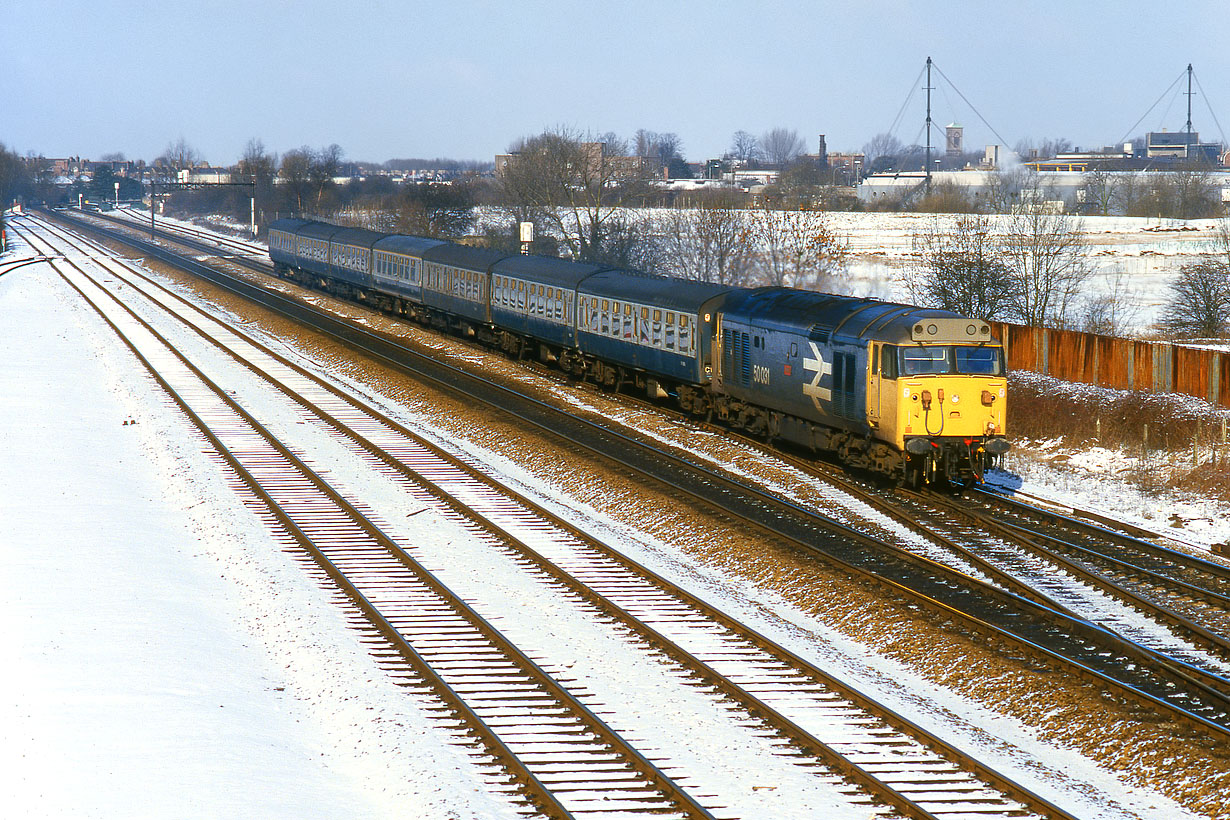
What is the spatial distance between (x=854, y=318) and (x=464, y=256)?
85.7ft

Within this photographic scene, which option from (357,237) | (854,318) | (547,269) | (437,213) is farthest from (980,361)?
(437,213)

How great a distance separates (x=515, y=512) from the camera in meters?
21.7

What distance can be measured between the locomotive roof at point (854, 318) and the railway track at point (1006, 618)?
370 centimetres

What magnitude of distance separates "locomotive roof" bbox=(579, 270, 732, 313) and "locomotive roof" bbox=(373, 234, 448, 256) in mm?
16887

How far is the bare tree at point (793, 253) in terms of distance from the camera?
57656 millimetres

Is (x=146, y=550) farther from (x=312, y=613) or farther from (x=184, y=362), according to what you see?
(x=184, y=362)

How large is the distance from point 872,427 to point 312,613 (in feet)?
36.7

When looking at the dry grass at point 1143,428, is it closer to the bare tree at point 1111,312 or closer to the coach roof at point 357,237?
the bare tree at point 1111,312

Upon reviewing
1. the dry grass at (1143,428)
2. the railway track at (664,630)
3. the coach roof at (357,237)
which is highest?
the coach roof at (357,237)

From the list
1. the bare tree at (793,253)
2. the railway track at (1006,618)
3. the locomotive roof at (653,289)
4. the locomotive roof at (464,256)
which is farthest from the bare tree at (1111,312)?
the railway track at (1006,618)

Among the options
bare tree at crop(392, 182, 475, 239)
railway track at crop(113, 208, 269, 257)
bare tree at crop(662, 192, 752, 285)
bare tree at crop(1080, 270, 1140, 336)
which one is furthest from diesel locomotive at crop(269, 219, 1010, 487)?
railway track at crop(113, 208, 269, 257)

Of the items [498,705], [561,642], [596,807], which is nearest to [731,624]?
[561,642]

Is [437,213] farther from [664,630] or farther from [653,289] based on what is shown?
[664,630]

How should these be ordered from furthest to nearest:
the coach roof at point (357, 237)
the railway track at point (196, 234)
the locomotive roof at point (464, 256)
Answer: the railway track at point (196, 234) < the coach roof at point (357, 237) < the locomotive roof at point (464, 256)
